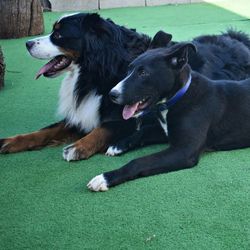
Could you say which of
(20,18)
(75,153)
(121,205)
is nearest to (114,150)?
(75,153)

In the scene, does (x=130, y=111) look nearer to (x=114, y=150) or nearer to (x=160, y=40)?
(x=114, y=150)

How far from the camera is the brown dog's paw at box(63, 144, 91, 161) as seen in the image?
326 cm

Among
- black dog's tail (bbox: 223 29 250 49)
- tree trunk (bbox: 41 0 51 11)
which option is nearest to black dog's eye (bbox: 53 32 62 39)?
black dog's tail (bbox: 223 29 250 49)

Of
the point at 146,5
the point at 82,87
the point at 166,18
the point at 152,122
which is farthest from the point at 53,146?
the point at 146,5

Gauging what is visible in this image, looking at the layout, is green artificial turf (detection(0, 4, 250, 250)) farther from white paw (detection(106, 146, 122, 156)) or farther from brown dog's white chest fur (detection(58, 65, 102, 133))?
brown dog's white chest fur (detection(58, 65, 102, 133))

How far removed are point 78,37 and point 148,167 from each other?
1.18 m

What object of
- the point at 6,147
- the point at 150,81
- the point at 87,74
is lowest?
the point at 6,147

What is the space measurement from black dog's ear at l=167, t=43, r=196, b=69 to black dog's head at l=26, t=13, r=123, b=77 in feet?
1.96

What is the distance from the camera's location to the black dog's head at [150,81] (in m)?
3.08

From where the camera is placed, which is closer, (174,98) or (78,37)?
(174,98)

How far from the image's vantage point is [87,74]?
11.7 ft

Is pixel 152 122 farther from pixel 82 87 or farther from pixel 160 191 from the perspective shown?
pixel 160 191

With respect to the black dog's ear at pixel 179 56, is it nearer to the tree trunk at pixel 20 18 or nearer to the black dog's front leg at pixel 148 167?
the black dog's front leg at pixel 148 167

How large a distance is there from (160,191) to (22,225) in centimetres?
82
